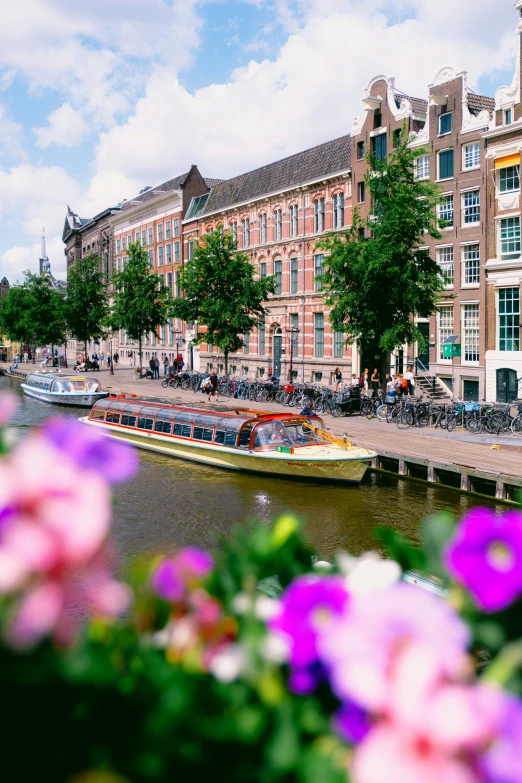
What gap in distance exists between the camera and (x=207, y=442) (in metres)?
23.0

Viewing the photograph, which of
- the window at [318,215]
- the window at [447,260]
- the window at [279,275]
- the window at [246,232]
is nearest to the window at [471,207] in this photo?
the window at [447,260]

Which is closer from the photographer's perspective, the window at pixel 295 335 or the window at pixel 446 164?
the window at pixel 446 164

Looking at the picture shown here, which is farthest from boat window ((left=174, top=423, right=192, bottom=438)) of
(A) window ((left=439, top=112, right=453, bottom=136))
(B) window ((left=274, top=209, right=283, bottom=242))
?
(B) window ((left=274, top=209, right=283, bottom=242))

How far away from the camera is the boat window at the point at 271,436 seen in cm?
2144

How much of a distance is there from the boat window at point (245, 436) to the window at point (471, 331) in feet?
59.9

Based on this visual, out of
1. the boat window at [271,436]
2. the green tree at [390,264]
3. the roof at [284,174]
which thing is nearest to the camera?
the boat window at [271,436]

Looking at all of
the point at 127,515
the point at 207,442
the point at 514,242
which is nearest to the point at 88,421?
the point at 207,442

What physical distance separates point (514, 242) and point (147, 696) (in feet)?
117

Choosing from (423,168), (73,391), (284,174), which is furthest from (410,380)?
(284,174)

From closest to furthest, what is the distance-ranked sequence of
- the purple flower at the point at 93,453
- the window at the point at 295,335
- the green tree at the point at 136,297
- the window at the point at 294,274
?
1. the purple flower at the point at 93,453
2. the window at the point at 295,335
3. the window at the point at 294,274
4. the green tree at the point at 136,297

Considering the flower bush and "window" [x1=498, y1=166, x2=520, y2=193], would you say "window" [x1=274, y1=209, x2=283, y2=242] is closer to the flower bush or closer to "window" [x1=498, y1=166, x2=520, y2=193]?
"window" [x1=498, y1=166, x2=520, y2=193]

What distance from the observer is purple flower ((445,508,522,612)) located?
160 centimetres

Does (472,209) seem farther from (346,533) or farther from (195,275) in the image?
(346,533)

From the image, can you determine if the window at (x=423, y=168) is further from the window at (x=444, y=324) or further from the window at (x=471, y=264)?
→ the window at (x=444, y=324)
